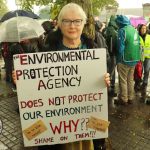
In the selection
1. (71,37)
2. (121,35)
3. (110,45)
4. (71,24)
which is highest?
(71,24)

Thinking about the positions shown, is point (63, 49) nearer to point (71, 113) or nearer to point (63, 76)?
point (63, 76)

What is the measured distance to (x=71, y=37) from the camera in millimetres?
2713

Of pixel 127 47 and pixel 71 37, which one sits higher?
pixel 71 37

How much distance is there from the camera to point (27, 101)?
2.63 meters

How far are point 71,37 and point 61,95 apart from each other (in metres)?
0.57

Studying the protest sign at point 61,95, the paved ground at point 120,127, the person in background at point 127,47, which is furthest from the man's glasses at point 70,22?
the person in background at point 127,47

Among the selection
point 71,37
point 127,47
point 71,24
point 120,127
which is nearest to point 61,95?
point 71,37

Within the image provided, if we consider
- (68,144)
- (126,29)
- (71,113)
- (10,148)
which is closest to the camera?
(71,113)

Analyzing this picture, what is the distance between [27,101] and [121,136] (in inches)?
99.4

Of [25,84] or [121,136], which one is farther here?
[121,136]

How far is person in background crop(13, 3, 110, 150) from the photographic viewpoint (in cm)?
265

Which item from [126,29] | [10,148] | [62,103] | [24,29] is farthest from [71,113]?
[24,29]

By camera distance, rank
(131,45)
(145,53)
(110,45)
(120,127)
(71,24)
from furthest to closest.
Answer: (145,53) → (110,45) → (131,45) → (120,127) → (71,24)

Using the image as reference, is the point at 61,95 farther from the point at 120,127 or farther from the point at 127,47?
the point at 127,47
